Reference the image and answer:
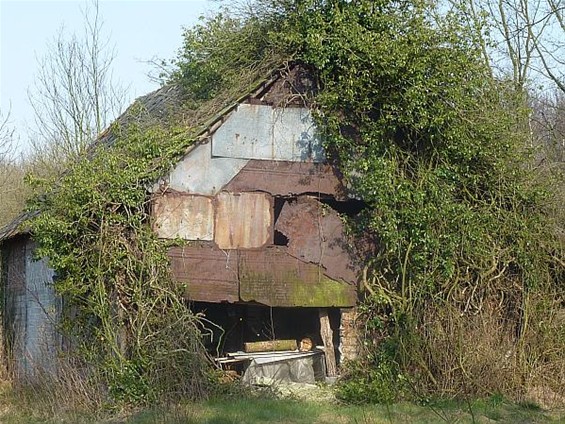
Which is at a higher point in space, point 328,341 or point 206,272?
point 206,272

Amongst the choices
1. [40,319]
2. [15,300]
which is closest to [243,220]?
[40,319]

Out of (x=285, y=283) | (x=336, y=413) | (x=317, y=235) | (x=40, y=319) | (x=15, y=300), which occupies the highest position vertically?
(x=317, y=235)

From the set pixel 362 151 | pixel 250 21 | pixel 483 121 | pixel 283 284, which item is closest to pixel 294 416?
pixel 283 284

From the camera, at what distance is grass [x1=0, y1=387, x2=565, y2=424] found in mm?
12055

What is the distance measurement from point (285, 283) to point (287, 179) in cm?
177

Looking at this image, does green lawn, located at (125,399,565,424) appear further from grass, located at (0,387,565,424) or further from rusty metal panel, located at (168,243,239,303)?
rusty metal panel, located at (168,243,239,303)

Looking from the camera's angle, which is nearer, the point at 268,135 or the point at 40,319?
the point at 268,135

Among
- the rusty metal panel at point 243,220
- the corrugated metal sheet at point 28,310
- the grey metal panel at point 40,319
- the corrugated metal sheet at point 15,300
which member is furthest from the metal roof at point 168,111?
the rusty metal panel at point 243,220

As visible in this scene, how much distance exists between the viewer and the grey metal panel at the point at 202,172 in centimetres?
1462

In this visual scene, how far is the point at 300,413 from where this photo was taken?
41.6 ft

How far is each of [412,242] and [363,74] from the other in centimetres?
292

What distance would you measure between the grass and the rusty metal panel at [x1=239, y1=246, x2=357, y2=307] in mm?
1835

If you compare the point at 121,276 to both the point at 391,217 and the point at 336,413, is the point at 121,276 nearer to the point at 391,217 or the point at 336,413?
the point at 336,413

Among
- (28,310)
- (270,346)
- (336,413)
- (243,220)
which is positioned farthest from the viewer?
(28,310)
